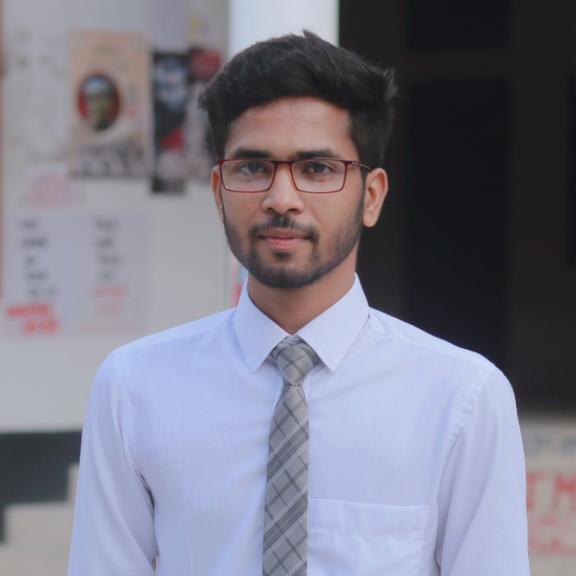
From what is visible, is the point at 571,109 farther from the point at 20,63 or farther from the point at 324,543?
the point at 324,543

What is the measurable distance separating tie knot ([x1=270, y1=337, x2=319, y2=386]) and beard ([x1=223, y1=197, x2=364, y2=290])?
0.35ft

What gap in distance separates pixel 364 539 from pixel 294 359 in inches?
11.5

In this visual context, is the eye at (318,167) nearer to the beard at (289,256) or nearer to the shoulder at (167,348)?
the beard at (289,256)

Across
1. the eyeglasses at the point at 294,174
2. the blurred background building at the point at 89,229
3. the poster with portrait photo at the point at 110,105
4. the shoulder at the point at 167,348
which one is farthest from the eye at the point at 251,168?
the poster with portrait photo at the point at 110,105

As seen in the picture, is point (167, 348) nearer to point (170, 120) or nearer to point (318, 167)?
point (318, 167)

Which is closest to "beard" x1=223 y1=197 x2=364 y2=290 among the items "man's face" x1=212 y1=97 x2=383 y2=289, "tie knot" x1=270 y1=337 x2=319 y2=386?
"man's face" x1=212 y1=97 x2=383 y2=289

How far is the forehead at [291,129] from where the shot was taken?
2037 millimetres

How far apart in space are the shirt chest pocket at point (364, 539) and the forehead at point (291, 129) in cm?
51

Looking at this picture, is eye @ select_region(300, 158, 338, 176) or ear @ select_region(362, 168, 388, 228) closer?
eye @ select_region(300, 158, 338, 176)

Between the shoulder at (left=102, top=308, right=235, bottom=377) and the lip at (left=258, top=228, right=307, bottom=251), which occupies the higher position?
the lip at (left=258, top=228, right=307, bottom=251)

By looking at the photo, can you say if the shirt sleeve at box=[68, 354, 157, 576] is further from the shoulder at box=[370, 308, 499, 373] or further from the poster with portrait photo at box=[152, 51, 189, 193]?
the poster with portrait photo at box=[152, 51, 189, 193]

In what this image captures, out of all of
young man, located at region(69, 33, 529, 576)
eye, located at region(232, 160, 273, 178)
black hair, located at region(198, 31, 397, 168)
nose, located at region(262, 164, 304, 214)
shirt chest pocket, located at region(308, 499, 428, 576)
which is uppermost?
black hair, located at region(198, 31, 397, 168)

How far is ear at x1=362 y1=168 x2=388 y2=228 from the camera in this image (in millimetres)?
2178

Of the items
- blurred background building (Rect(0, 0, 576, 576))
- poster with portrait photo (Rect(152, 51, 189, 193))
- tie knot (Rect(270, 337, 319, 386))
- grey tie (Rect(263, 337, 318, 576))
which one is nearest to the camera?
grey tie (Rect(263, 337, 318, 576))
